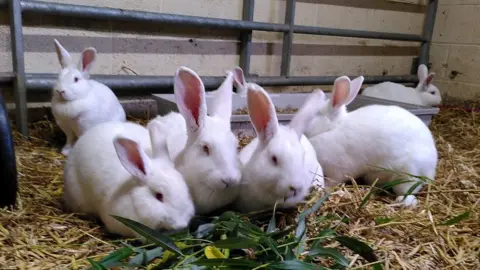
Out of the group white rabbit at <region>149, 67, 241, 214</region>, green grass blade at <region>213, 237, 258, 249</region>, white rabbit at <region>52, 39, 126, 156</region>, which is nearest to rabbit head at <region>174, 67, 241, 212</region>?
white rabbit at <region>149, 67, 241, 214</region>

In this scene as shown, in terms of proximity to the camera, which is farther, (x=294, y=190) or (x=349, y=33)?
(x=349, y=33)

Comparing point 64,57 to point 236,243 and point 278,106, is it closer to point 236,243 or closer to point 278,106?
point 278,106

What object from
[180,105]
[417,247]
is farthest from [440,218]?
[180,105]

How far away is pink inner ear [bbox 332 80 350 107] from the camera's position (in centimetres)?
235

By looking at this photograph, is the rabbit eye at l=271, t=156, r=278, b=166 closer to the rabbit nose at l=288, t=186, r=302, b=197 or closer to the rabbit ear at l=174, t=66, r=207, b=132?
the rabbit nose at l=288, t=186, r=302, b=197

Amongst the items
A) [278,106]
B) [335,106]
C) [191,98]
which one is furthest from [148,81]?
[191,98]

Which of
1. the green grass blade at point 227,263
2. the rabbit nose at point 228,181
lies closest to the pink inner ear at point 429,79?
the rabbit nose at point 228,181

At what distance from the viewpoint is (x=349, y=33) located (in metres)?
4.68

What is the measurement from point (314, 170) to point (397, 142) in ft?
1.64

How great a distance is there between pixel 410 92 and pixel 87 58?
3.24m

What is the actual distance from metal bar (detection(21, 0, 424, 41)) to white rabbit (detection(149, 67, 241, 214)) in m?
1.74

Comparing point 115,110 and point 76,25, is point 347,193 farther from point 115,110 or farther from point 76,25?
point 76,25

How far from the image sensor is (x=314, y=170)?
2080 millimetres

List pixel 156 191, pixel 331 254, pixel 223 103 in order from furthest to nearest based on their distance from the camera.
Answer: pixel 223 103, pixel 156 191, pixel 331 254
